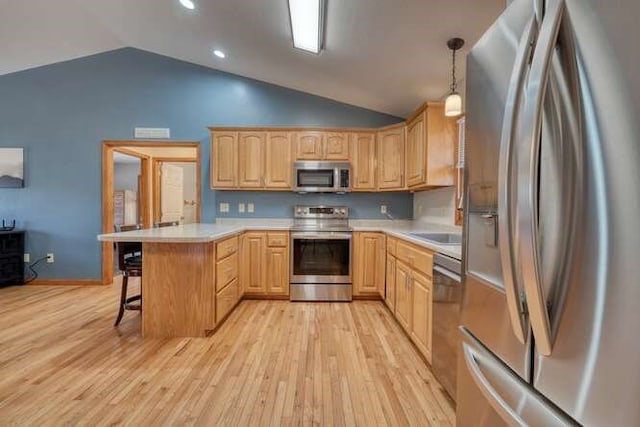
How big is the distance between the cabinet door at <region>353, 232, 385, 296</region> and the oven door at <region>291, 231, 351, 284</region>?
0.11m

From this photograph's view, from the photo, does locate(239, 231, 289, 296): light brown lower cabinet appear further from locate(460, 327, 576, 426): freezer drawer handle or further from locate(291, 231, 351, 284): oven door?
locate(460, 327, 576, 426): freezer drawer handle

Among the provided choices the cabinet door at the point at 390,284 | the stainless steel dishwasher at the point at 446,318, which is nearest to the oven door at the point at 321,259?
the cabinet door at the point at 390,284

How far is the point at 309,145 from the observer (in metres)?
4.04

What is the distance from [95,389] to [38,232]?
3.58 metres

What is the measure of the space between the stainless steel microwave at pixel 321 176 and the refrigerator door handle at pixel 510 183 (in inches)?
128

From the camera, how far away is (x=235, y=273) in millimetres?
3389

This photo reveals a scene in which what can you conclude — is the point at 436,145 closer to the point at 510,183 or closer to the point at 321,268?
the point at 321,268

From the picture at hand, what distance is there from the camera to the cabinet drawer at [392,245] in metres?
3.11

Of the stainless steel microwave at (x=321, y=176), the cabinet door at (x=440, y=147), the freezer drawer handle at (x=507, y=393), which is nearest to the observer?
the freezer drawer handle at (x=507, y=393)

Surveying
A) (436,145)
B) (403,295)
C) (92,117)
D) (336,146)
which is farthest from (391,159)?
(92,117)

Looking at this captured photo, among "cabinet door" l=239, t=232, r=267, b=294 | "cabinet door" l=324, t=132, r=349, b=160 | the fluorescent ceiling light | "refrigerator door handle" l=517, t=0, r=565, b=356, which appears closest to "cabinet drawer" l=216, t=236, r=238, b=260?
A: "cabinet door" l=239, t=232, r=267, b=294

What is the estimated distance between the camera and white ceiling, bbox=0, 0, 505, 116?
2.38 metres

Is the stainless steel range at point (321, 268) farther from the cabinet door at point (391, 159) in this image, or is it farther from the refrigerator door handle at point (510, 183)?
the refrigerator door handle at point (510, 183)

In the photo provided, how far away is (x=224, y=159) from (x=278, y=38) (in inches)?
63.7
